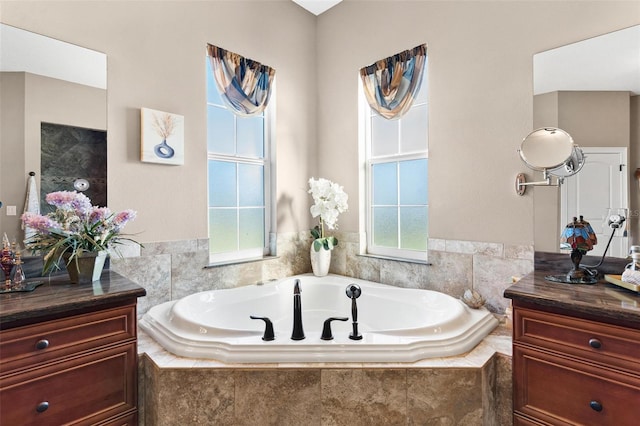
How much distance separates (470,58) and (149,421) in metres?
2.85

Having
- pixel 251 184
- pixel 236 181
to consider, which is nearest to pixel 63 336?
pixel 236 181

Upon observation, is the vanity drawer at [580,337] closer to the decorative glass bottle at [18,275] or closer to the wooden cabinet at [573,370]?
the wooden cabinet at [573,370]

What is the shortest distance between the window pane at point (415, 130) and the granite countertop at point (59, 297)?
219cm

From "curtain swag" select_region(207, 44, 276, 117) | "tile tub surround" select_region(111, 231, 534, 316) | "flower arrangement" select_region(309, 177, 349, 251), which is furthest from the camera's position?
"flower arrangement" select_region(309, 177, 349, 251)

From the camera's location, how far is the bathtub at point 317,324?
1479 millimetres

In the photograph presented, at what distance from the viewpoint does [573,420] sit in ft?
4.32

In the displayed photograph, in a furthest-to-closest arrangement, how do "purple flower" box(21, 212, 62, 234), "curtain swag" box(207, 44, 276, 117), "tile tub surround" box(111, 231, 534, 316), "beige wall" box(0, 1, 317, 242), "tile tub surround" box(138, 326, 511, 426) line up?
"curtain swag" box(207, 44, 276, 117), "tile tub surround" box(111, 231, 534, 316), "beige wall" box(0, 1, 317, 242), "purple flower" box(21, 212, 62, 234), "tile tub surround" box(138, 326, 511, 426)

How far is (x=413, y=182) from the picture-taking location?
8.90 ft

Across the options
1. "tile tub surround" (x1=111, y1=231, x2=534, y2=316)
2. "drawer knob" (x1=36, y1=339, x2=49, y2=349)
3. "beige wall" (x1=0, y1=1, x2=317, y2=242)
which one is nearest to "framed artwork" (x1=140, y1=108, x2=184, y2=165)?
"beige wall" (x1=0, y1=1, x2=317, y2=242)

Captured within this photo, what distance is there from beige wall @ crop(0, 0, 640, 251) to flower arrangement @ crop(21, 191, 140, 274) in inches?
13.1

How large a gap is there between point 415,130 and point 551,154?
3.50ft

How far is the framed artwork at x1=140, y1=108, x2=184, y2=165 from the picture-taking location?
2.11 metres

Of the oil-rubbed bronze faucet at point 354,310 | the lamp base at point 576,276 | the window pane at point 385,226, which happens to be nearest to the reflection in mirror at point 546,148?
the lamp base at point 576,276

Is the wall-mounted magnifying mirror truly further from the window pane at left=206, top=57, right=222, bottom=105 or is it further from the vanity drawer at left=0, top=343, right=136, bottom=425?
the vanity drawer at left=0, top=343, right=136, bottom=425
